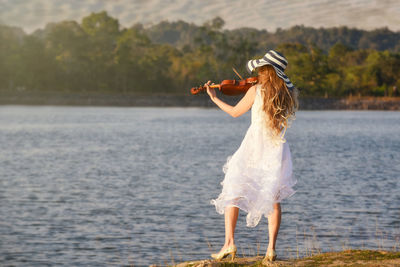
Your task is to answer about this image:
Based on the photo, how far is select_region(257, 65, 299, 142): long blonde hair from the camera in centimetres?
632

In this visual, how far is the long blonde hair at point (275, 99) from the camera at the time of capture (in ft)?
20.7

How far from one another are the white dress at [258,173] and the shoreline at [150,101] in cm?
10243

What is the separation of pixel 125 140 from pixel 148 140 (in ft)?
5.61

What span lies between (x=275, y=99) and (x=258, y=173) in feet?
2.66

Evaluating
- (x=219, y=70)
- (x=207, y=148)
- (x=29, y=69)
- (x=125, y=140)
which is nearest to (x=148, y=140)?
(x=125, y=140)

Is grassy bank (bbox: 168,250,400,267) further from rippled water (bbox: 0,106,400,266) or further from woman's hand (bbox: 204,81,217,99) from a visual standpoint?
rippled water (bbox: 0,106,400,266)

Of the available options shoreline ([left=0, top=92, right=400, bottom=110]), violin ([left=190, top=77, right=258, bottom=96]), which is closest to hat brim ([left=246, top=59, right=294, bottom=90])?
violin ([left=190, top=77, right=258, bottom=96])

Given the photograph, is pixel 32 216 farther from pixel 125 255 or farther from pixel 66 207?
pixel 125 255

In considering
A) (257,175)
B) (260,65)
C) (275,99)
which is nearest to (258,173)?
(257,175)

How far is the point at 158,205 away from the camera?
17.5m

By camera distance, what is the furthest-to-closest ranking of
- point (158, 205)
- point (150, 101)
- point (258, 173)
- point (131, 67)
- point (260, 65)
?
point (131, 67), point (150, 101), point (158, 205), point (258, 173), point (260, 65)

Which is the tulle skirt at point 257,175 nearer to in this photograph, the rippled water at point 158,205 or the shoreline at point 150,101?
the rippled water at point 158,205

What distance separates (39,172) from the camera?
2512 cm

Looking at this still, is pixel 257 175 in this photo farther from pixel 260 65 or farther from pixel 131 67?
pixel 131 67
